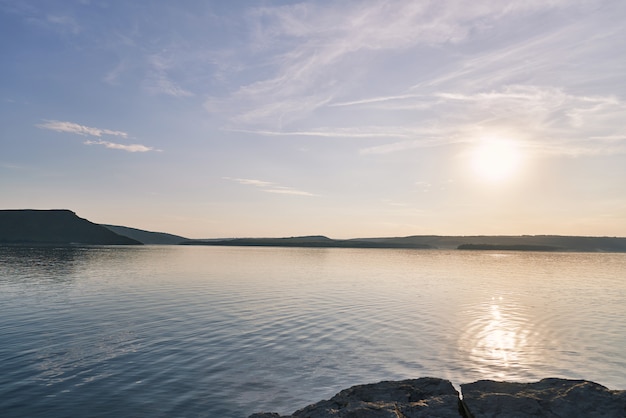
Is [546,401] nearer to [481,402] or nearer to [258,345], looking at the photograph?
[481,402]

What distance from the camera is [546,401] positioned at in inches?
459

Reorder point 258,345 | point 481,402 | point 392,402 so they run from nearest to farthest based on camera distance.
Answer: point 481,402 < point 392,402 < point 258,345

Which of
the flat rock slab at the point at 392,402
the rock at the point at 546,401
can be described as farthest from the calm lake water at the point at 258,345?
the rock at the point at 546,401

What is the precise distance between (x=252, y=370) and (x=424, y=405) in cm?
996

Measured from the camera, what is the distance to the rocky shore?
1109 centimetres

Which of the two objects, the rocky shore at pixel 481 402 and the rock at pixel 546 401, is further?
the rocky shore at pixel 481 402

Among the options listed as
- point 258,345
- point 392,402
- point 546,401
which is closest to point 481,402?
point 546,401

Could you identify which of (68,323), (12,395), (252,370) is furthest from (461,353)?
(68,323)

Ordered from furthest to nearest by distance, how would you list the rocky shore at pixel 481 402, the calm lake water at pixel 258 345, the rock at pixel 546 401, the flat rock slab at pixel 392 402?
1. the calm lake water at pixel 258 345
2. the flat rock slab at pixel 392 402
3. the rocky shore at pixel 481 402
4. the rock at pixel 546 401

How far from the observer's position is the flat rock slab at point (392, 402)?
1138 cm

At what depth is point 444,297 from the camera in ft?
158

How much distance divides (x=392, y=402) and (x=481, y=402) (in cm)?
260

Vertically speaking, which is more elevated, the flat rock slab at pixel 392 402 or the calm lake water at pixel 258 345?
the flat rock slab at pixel 392 402

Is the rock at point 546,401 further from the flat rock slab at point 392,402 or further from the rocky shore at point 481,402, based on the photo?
the flat rock slab at point 392,402
